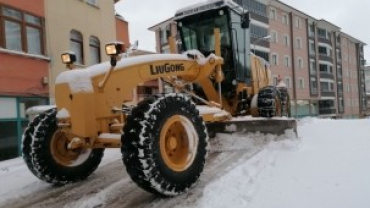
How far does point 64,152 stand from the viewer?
611 cm

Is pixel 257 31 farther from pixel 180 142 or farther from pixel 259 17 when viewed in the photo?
pixel 180 142

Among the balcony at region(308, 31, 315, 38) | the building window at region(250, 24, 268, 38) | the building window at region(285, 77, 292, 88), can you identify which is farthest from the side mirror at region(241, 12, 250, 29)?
the balcony at region(308, 31, 315, 38)

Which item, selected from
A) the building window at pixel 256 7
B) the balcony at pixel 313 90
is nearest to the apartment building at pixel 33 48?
the building window at pixel 256 7

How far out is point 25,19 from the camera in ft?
42.7

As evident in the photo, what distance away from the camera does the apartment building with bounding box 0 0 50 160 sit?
1191 centimetres

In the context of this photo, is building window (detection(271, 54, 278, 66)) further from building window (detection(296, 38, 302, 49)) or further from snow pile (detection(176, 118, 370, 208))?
snow pile (detection(176, 118, 370, 208))

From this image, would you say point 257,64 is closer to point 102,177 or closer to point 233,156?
point 233,156

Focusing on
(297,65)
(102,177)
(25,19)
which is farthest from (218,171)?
(297,65)

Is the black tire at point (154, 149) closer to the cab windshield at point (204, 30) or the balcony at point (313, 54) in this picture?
the cab windshield at point (204, 30)

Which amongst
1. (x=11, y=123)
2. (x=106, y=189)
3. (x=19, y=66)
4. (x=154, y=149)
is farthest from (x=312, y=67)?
(x=154, y=149)

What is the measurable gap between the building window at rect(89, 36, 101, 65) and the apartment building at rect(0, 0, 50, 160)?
2.86 m

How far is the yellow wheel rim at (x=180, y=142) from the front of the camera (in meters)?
5.09

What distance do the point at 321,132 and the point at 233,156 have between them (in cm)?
342

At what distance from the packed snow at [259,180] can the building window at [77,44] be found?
7806 mm
